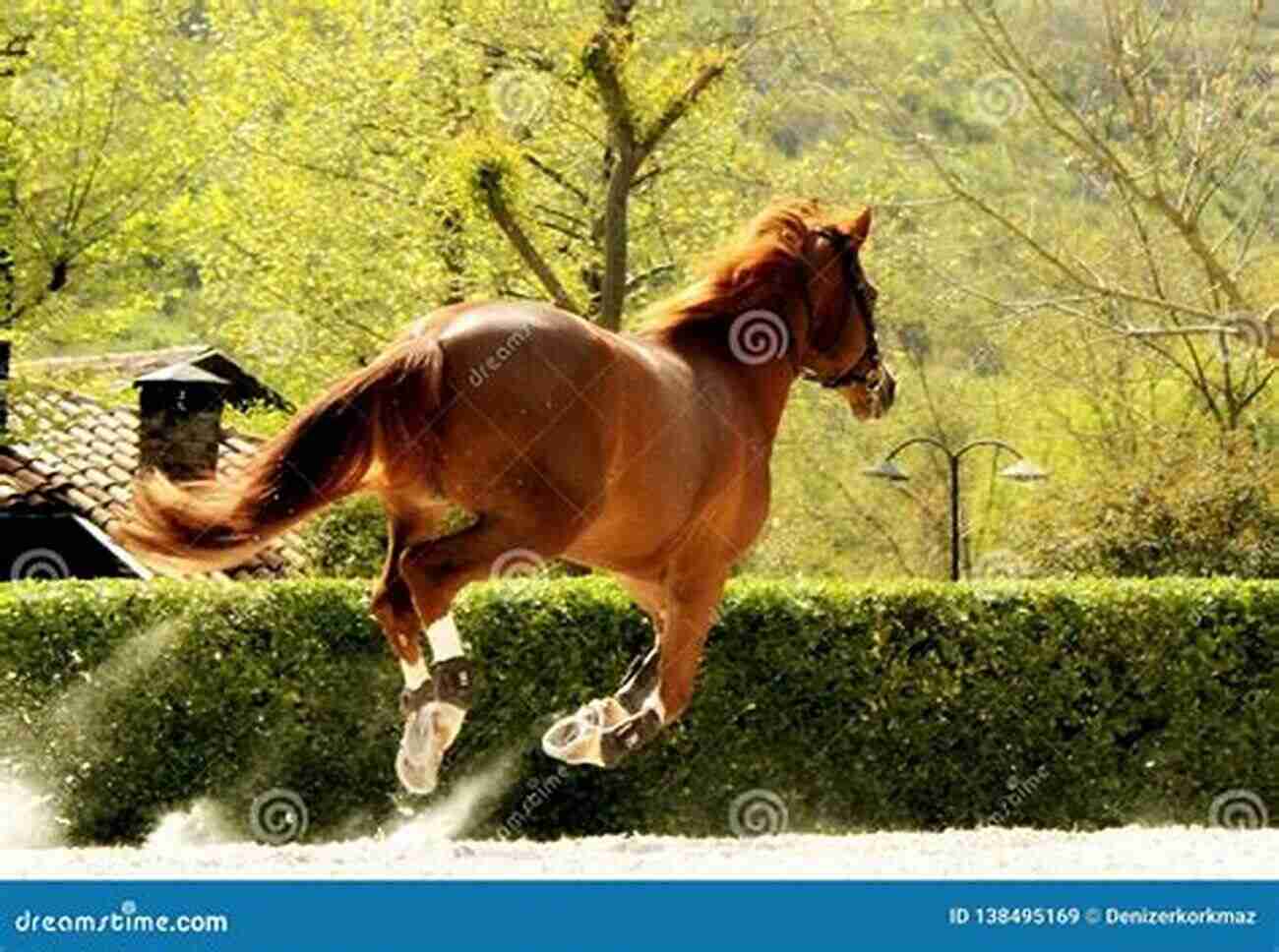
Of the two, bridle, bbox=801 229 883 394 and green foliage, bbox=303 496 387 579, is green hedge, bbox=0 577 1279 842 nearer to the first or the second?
bridle, bbox=801 229 883 394

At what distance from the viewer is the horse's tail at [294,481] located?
8.22m

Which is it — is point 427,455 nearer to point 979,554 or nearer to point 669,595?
point 669,595

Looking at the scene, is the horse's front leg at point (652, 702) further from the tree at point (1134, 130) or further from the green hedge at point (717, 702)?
the tree at point (1134, 130)

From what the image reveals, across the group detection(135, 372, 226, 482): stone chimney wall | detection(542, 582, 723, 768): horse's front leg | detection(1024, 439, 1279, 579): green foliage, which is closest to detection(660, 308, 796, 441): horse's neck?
detection(542, 582, 723, 768): horse's front leg

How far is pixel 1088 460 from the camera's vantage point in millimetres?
36625

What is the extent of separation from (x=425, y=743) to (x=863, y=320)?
2.79 metres

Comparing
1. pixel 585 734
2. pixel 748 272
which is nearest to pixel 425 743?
pixel 585 734

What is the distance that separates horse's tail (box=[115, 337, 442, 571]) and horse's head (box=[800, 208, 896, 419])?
2027 mm

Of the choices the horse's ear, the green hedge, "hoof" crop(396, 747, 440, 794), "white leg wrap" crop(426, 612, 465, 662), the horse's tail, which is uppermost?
the horse's ear

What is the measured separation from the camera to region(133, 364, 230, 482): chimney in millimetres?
26312

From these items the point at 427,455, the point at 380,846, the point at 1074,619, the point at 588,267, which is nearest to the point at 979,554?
the point at 588,267

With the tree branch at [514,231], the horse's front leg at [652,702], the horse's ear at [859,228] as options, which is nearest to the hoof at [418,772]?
the horse's front leg at [652,702]

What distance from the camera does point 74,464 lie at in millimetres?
28844
